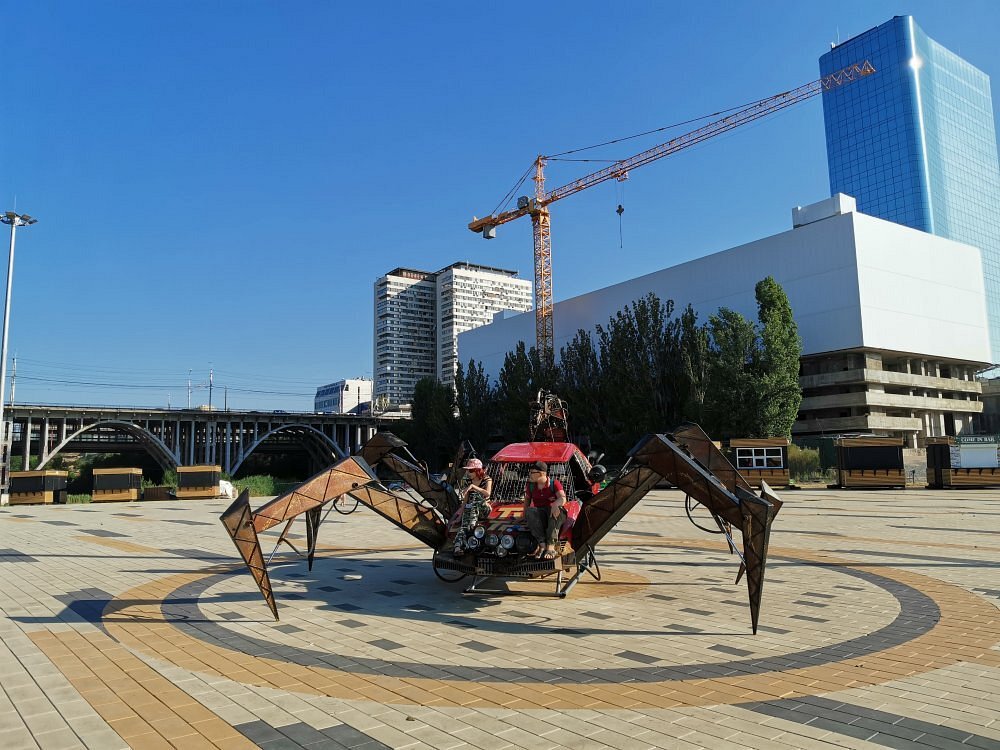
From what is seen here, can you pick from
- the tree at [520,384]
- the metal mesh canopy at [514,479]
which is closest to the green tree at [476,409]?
the tree at [520,384]

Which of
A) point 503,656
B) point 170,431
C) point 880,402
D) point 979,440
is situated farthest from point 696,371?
point 170,431

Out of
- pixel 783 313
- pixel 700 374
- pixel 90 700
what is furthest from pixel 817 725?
pixel 783 313

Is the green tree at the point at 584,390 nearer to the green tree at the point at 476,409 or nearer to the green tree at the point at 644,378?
the green tree at the point at 644,378

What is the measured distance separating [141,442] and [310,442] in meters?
23.3

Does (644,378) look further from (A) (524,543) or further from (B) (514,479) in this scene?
(A) (524,543)

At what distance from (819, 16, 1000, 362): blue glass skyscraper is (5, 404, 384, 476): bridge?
132 metres

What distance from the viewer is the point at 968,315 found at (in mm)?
71688

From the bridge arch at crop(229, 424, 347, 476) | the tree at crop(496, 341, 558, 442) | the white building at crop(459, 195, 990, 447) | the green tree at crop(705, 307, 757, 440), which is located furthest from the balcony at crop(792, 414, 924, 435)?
the bridge arch at crop(229, 424, 347, 476)

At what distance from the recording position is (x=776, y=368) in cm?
5356

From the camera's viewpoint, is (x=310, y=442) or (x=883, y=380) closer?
(x=883, y=380)

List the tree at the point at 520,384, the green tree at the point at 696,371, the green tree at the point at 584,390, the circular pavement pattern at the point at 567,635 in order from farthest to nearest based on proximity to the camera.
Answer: the tree at the point at 520,384, the green tree at the point at 584,390, the green tree at the point at 696,371, the circular pavement pattern at the point at 567,635

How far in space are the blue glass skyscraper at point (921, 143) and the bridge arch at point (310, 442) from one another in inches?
5201

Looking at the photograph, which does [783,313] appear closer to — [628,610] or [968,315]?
[968,315]

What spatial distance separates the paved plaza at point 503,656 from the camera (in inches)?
201
